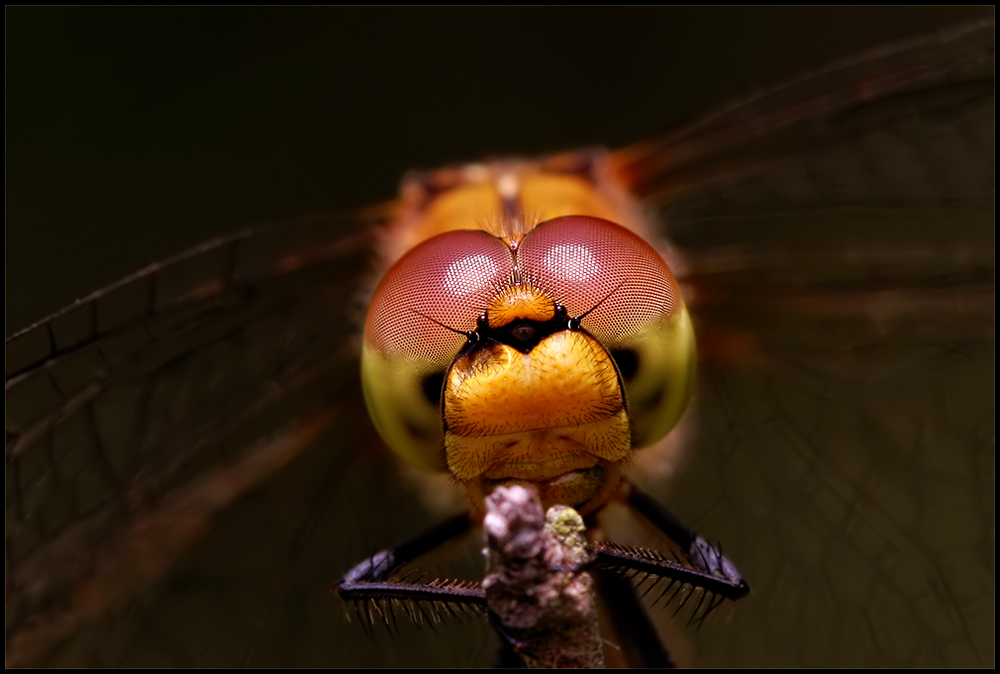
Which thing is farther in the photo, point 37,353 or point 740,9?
point 740,9

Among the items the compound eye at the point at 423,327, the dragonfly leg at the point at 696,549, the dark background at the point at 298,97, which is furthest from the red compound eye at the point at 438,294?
the dark background at the point at 298,97

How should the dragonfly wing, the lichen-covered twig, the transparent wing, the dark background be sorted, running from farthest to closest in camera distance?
1. the dark background
2. the transparent wing
3. the dragonfly wing
4. the lichen-covered twig

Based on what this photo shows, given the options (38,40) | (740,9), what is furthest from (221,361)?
(740,9)

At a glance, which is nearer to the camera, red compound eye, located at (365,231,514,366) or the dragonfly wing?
red compound eye, located at (365,231,514,366)

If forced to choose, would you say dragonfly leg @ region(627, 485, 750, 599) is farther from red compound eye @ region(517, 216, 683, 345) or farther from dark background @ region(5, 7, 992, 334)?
dark background @ region(5, 7, 992, 334)

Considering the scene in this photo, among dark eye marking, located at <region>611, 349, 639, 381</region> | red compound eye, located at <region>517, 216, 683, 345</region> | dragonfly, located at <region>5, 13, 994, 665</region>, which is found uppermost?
red compound eye, located at <region>517, 216, 683, 345</region>

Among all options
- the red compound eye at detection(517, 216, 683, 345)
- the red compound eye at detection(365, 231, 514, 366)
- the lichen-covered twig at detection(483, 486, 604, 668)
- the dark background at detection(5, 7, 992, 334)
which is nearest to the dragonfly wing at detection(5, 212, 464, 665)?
the red compound eye at detection(365, 231, 514, 366)

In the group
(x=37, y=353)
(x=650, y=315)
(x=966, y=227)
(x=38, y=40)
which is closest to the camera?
(x=650, y=315)

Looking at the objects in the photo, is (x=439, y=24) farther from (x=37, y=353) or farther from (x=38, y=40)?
(x=37, y=353)
